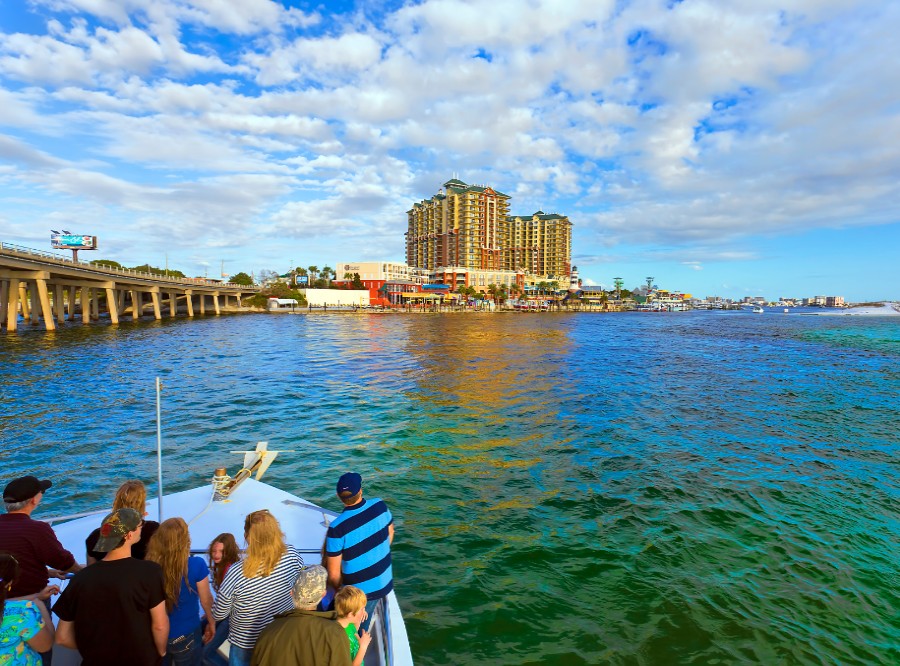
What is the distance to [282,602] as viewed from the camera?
145 inches

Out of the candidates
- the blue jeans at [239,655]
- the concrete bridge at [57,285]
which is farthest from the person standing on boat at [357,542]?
the concrete bridge at [57,285]

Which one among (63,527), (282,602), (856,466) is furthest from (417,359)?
(282,602)

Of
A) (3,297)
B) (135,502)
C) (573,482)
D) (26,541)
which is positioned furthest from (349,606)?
(3,297)

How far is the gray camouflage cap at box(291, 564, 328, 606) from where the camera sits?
3049 mm

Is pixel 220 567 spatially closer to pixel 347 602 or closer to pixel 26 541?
pixel 26 541

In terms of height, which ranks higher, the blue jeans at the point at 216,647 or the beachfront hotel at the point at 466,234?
the beachfront hotel at the point at 466,234

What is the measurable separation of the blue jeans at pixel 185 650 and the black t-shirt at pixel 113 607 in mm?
369

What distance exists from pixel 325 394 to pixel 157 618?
18.5 metres

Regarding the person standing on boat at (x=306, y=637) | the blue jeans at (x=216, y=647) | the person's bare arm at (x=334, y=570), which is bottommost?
the blue jeans at (x=216, y=647)

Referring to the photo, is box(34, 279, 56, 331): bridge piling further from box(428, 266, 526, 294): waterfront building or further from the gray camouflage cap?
box(428, 266, 526, 294): waterfront building

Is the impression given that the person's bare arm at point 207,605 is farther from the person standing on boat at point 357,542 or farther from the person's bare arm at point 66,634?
the person standing on boat at point 357,542

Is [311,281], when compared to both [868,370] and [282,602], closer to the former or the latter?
[868,370]

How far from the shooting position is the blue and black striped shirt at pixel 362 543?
4.22m

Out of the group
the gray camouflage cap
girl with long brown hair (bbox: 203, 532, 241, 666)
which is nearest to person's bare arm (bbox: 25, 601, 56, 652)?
girl with long brown hair (bbox: 203, 532, 241, 666)
